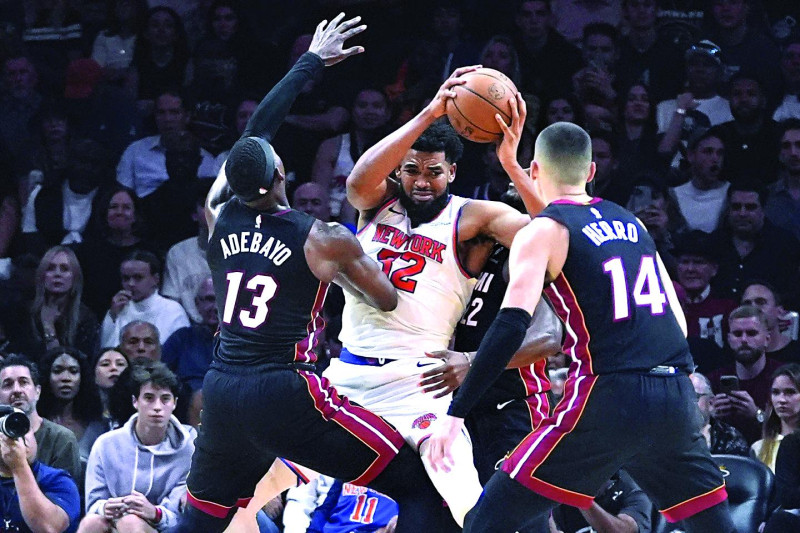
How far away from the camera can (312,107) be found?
430 inches

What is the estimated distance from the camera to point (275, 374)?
5.51m

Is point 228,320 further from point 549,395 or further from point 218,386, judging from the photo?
point 549,395

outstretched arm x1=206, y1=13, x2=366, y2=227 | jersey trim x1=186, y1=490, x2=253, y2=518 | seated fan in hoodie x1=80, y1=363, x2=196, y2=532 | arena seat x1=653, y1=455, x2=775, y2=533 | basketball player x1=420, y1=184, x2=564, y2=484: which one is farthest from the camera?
arena seat x1=653, y1=455, x2=775, y2=533

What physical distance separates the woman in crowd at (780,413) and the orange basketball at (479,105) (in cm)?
321

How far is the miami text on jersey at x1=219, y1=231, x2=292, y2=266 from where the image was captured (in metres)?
5.57

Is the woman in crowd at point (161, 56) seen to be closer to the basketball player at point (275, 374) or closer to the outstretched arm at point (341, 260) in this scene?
the basketball player at point (275, 374)

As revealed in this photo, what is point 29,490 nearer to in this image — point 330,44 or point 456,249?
point 456,249

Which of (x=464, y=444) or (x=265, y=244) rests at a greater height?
(x=265, y=244)

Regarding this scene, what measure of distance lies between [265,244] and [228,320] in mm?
369

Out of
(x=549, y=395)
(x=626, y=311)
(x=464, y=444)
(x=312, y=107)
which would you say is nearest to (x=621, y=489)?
(x=549, y=395)

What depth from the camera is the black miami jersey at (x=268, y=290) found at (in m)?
5.56

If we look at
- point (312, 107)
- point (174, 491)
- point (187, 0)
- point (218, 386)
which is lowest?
point (174, 491)

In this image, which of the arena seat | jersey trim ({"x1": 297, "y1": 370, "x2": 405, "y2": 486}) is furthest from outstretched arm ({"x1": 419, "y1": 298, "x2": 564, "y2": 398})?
the arena seat

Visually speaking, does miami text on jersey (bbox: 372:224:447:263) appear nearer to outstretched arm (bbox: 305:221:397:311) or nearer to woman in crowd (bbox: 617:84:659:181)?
outstretched arm (bbox: 305:221:397:311)
